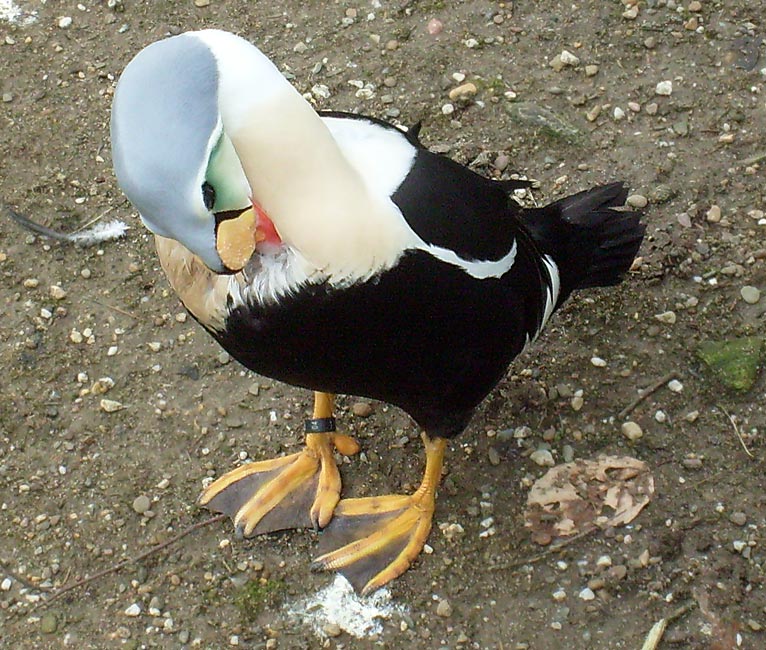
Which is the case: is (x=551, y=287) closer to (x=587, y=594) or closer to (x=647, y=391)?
(x=647, y=391)

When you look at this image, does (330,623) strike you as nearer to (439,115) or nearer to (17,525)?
(17,525)

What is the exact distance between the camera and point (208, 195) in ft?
5.12

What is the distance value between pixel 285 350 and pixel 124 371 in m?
1.17

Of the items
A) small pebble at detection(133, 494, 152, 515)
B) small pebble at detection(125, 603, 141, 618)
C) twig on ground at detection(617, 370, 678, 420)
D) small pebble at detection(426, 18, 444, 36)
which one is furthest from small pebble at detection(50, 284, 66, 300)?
twig on ground at detection(617, 370, 678, 420)

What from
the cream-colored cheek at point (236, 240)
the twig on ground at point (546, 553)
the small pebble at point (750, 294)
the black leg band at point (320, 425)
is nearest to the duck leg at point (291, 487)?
the black leg band at point (320, 425)

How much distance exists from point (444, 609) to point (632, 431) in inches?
28.4

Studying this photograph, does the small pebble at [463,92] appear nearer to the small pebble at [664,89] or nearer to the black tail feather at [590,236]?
the small pebble at [664,89]

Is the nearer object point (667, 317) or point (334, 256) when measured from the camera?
point (334, 256)

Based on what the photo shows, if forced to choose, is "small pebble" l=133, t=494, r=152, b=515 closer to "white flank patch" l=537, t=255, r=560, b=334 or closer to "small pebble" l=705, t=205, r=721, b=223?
"white flank patch" l=537, t=255, r=560, b=334

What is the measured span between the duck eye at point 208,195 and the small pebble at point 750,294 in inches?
77.0

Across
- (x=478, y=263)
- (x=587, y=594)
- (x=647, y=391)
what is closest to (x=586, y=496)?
(x=587, y=594)

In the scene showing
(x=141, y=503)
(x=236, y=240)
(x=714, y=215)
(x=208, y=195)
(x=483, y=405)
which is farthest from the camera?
(x=714, y=215)

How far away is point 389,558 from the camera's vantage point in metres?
2.69

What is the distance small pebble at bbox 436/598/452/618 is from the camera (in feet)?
8.50
